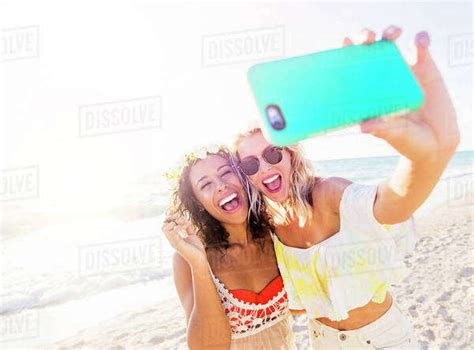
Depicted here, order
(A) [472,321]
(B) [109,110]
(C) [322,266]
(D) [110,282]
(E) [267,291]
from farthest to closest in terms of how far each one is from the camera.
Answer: (D) [110,282], (B) [109,110], (A) [472,321], (E) [267,291], (C) [322,266]

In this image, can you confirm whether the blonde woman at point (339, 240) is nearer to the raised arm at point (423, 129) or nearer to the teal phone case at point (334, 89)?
the raised arm at point (423, 129)

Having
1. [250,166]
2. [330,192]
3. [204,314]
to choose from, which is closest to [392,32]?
[330,192]

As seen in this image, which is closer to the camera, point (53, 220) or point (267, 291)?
point (267, 291)

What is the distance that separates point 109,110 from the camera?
5594 mm

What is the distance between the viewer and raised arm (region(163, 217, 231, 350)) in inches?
103

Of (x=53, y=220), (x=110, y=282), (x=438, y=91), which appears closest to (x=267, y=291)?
(x=438, y=91)

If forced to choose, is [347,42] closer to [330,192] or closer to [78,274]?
[330,192]

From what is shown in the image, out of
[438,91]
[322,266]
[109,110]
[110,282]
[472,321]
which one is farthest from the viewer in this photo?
Result: [110,282]

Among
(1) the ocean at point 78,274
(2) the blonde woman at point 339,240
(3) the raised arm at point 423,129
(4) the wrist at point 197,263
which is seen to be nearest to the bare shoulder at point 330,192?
(2) the blonde woman at point 339,240

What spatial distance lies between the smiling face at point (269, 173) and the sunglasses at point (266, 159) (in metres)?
0.01

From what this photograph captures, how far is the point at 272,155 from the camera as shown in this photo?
8.78 feet

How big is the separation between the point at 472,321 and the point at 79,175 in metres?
13.8

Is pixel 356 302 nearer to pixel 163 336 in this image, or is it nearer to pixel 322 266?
pixel 322 266

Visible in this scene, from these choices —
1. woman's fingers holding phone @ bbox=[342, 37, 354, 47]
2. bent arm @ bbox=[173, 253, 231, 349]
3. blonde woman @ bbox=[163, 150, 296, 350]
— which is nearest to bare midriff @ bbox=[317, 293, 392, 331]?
blonde woman @ bbox=[163, 150, 296, 350]
